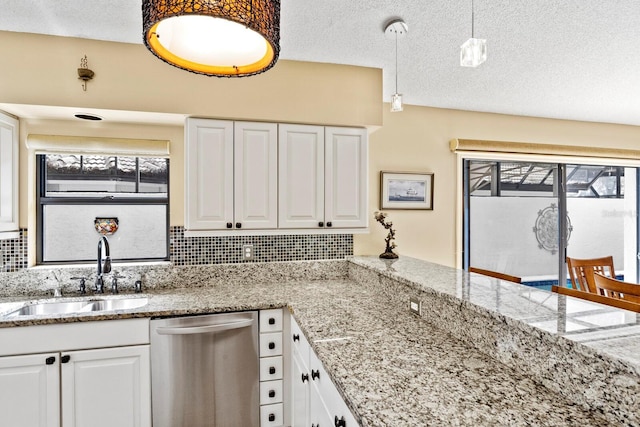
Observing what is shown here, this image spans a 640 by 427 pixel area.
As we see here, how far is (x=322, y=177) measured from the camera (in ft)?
8.43

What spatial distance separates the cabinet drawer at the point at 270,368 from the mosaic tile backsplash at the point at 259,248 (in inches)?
31.8

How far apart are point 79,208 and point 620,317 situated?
316 cm

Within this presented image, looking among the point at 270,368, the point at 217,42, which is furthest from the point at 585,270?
the point at 217,42

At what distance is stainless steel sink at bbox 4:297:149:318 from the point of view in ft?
7.07

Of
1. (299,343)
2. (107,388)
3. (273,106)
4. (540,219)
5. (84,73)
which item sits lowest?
(107,388)

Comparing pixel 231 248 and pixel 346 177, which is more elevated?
pixel 346 177

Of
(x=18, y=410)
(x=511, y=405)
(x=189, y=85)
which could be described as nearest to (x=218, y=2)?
(x=511, y=405)

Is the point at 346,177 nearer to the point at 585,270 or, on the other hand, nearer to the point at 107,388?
the point at 107,388

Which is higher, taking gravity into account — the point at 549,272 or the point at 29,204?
the point at 29,204

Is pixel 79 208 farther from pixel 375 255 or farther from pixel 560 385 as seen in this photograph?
pixel 560 385

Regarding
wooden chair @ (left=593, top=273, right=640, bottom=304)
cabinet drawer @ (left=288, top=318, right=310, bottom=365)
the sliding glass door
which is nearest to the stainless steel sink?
cabinet drawer @ (left=288, top=318, right=310, bottom=365)

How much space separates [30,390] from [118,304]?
607 mm

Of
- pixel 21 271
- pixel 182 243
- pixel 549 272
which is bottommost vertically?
pixel 549 272

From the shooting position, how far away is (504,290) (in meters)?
1.57
